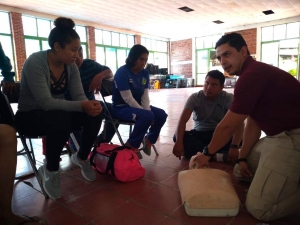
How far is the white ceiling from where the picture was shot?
9570 mm

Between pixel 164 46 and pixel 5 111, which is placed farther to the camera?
pixel 164 46

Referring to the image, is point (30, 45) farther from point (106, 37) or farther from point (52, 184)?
point (52, 184)

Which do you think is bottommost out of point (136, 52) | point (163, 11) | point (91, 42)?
point (136, 52)

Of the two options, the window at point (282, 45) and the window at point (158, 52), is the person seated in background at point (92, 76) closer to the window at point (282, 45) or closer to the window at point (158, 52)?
the window at point (282, 45)

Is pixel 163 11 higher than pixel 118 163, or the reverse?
pixel 163 11

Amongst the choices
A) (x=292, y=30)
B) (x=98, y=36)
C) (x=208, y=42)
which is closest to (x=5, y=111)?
(x=98, y=36)

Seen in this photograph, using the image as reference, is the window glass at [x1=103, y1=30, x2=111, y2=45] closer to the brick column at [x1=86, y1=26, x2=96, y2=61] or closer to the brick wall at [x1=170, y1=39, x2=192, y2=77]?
the brick column at [x1=86, y1=26, x2=96, y2=61]

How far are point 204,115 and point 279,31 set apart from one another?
13691 millimetres

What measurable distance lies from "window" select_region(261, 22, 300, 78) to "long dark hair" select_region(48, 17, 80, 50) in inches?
554

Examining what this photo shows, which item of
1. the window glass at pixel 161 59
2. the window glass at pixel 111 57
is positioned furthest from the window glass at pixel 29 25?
the window glass at pixel 161 59

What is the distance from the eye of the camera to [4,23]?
9.76 metres

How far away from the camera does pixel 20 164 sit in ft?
7.57

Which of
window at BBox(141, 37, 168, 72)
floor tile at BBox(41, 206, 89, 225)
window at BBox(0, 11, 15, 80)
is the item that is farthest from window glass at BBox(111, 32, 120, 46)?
floor tile at BBox(41, 206, 89, 225)

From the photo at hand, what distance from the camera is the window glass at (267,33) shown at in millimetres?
13648
